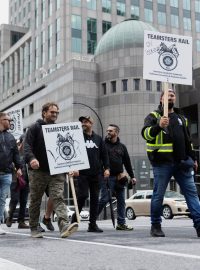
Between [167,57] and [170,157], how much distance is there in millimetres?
1489

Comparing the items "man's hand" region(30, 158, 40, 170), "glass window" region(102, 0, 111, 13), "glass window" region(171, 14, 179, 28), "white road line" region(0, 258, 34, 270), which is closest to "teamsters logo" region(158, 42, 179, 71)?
"man's hand" region(30, 158, 40, 170)

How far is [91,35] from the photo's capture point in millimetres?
67188

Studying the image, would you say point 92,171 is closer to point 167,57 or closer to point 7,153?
point 7,153

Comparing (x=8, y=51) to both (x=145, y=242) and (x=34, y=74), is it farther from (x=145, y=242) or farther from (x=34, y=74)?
(x=145, y=242)

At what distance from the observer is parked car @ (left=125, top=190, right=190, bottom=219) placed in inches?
832

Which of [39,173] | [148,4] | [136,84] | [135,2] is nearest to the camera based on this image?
[39,173]

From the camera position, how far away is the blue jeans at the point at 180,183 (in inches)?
254

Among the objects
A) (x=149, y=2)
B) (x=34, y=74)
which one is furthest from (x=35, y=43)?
(x=149, y=2)

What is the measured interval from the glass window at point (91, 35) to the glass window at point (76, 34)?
136 centimetres

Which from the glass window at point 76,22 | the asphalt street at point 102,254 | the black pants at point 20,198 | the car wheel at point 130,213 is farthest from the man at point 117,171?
the glass window at point 76,22

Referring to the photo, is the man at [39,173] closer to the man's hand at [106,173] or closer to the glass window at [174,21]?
the man's hand at [106,173]

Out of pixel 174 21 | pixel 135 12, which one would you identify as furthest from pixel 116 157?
pixel 174 21

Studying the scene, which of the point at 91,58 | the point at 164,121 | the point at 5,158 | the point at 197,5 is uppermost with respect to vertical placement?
the point at 197,5

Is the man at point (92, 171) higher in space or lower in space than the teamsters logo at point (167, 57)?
lower
